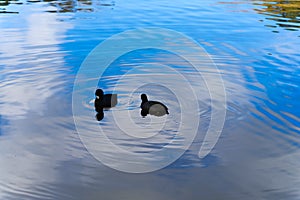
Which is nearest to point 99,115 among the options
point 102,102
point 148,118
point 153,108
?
point 102,102

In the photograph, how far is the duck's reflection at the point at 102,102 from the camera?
9312 millimetres

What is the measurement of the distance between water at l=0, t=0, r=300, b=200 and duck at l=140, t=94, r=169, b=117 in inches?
5.7

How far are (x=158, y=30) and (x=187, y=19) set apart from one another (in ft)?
8.88

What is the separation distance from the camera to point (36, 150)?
7816mm

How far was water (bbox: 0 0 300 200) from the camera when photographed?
6695 mm

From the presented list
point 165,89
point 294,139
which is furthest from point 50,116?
point 294,139

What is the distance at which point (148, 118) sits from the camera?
9.27m

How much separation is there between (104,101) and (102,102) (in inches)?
1.9

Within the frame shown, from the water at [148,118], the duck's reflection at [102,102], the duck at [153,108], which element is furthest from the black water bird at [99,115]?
the duck at [153,108]

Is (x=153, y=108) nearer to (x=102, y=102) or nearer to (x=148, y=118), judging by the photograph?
(x=148, y=118)

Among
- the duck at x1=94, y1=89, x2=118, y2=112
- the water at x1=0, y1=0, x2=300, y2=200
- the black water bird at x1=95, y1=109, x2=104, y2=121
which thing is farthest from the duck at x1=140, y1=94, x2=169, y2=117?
the black water bird at x1=95, y1=109, x2=104, y2=121

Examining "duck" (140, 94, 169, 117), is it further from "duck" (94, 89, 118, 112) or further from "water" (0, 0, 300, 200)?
"duck" (94, 89, 118, 112)

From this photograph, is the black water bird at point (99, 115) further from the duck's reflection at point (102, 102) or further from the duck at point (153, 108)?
the duck at point (153, 108)

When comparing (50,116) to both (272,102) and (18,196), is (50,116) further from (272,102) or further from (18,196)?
(272,102)
